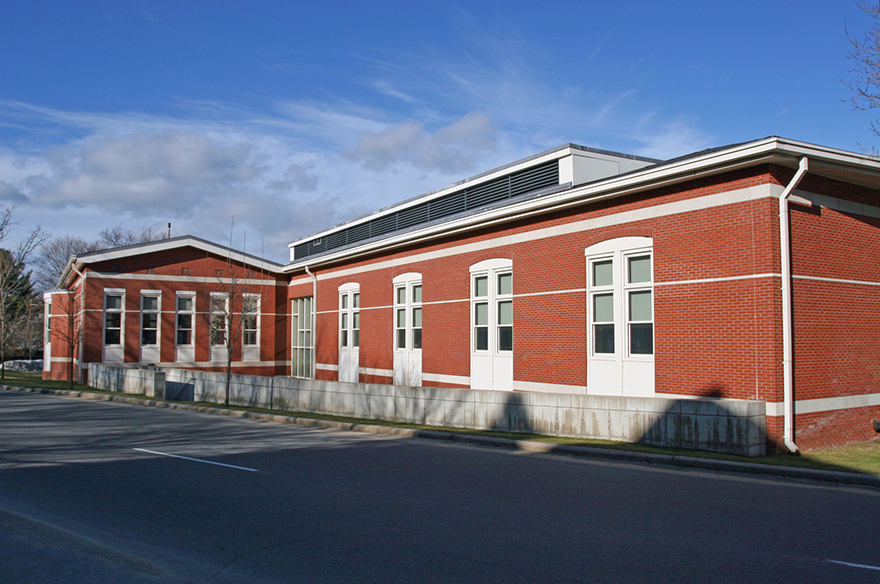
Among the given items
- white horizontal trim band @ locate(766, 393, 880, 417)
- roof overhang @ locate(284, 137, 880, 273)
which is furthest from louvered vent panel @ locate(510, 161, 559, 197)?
white horizontal trim band @ locate(766, 393, 880, 417)

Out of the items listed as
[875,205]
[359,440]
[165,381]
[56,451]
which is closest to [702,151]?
[875,205]

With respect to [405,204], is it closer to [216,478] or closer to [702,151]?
[702,151]

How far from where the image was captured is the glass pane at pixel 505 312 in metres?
20.5

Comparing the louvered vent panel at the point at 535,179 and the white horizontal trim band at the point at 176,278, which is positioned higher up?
the louvered vent panel at the point at 535,179

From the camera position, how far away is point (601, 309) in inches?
666

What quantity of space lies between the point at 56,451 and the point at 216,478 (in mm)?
4557

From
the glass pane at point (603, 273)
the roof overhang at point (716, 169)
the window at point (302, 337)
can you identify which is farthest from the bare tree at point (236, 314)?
the glass pane at point (603, 273)

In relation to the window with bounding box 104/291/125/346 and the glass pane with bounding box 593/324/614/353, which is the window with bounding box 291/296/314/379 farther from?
the glass pane with bounding box 593/324/614/353

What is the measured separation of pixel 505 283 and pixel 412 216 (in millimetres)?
10376

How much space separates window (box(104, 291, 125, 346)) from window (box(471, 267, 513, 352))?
2011 cm

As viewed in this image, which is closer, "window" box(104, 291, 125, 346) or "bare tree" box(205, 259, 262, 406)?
"bare tree" box(205, 259, 262, 406)

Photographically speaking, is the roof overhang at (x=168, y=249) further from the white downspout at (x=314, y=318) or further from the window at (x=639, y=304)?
the window at (x=639, y=304)

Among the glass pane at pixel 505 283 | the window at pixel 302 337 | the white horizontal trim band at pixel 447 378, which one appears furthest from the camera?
the window at pixel 302 337

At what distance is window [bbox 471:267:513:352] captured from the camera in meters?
20.5
